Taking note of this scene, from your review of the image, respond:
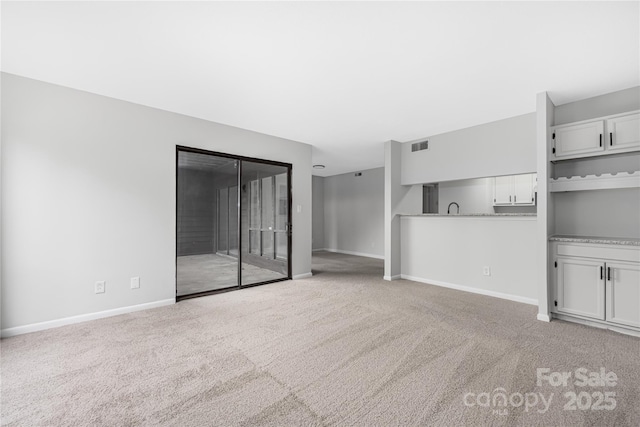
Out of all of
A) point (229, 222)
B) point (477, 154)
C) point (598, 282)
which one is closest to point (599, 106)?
point (477, 154)

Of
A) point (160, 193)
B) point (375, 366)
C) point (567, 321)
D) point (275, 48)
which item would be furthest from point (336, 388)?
point (160, 193)

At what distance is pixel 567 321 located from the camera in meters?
3.09

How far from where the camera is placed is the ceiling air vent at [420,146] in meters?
4.84

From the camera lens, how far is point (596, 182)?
300 centimetres

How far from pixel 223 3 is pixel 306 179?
11.6 feet

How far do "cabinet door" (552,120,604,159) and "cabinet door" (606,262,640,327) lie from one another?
1.21 metres

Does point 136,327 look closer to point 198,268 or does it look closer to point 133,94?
point 198,268

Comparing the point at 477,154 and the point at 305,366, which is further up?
the point at 477,154

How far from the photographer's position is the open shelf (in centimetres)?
282

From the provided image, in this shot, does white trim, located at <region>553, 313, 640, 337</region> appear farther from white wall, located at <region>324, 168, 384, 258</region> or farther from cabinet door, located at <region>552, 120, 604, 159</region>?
white wall, located at <region>324, 168, 384, 258</region>

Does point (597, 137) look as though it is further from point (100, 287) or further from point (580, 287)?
point (100, 287)

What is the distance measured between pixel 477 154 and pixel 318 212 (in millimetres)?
5682

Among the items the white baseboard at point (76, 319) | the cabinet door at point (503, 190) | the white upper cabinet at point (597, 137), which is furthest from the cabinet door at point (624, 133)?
the white baseboard at point (76, 319)

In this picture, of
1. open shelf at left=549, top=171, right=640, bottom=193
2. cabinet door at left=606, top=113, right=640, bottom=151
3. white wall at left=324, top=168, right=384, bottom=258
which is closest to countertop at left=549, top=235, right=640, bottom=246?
open shelf at left=549, top=171, right=640, bottom=193
